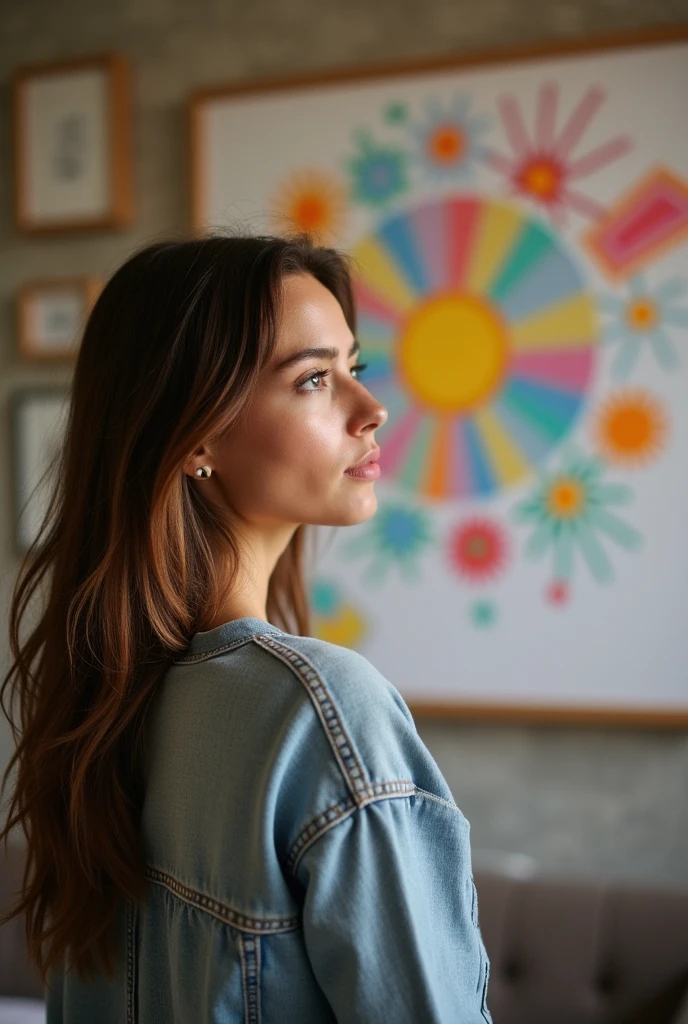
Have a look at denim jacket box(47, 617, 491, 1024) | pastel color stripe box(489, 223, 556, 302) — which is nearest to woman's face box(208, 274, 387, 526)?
denim jacket box(47, 617, 491, 1024)

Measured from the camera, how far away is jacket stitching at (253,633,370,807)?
2.57 ft

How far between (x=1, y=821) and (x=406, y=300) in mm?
1615

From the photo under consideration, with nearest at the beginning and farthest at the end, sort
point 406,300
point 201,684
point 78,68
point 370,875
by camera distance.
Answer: point 370,875, point 201,684, point 406,300, point 78,68

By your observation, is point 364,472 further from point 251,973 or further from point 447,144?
point 447,144

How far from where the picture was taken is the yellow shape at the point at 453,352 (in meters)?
2.21

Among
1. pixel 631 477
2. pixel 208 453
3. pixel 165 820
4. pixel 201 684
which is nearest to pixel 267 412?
pixel 208 453

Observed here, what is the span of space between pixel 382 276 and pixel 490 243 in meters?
0.25

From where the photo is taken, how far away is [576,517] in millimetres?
2146

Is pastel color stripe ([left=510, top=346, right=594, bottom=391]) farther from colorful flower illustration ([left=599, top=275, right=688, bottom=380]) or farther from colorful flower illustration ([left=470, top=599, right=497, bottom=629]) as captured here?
colorful flower illustration ([left=470, top=599, right=497, bottom=629])

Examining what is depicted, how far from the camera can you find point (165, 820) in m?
0.92

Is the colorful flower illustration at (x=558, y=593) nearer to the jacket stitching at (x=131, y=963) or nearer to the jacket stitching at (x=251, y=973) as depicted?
the jacket stitching at (x=131, y=963)

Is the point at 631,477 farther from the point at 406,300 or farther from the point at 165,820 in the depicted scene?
the point at 165,820

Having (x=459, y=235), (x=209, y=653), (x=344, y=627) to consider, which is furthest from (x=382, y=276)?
(x=209, y=653)

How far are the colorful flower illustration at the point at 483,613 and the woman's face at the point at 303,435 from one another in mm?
1176
